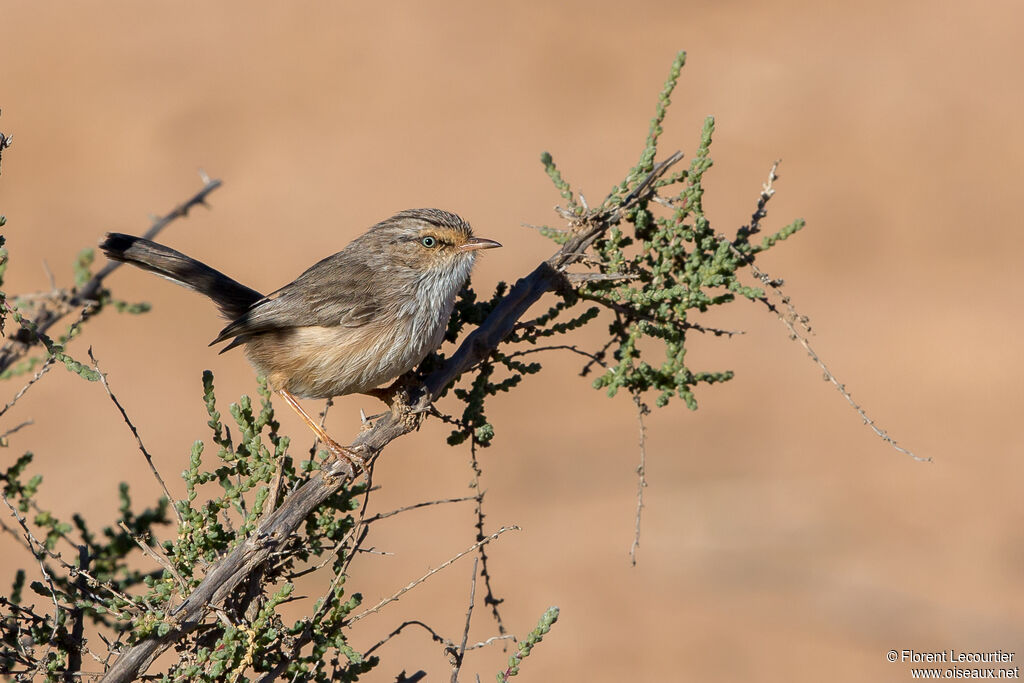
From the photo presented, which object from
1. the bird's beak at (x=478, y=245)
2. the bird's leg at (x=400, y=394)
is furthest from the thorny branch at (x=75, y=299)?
the bird's beak at (x=478, y=245)

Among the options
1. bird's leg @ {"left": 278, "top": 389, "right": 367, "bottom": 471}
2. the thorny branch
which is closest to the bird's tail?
bird's leg @ {"left": 278, "top": 389, "right": 367, "bottom": 471}

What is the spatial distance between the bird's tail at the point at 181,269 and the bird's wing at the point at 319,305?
0.25m

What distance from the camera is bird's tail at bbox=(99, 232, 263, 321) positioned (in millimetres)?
Answer: 5090

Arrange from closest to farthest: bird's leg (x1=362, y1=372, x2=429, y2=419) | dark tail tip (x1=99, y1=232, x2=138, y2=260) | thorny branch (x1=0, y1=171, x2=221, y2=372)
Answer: thorny branch (x1=0, y1=171, x2=221, y2=372), bird's leg (x1=362, y1=372, x2=429, y2=419), dark tail tip (x1=99, y1=232, x2=138, y2=260)

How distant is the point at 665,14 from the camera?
23.7 metres

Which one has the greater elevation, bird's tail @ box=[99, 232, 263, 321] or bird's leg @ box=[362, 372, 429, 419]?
bird's tail @ box=[99, 232, 263, 321]

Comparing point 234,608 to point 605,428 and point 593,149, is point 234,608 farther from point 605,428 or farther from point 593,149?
point 593,149

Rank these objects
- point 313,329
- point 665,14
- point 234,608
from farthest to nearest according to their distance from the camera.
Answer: point 665,14, point 313,329, point 234,608

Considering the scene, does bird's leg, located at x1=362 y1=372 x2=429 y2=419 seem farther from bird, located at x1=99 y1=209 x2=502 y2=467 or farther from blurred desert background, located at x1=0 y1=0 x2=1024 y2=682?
blurred desert background, located at x1=0 y1=0 x2=1024 y2=682

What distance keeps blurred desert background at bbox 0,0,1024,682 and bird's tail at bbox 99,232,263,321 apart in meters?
5.50

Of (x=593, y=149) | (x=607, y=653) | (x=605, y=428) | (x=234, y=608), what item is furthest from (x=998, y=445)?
(x=234, y=608)

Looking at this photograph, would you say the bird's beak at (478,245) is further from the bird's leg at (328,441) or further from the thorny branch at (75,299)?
the thorny branch at (75,299)

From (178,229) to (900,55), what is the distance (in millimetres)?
15435

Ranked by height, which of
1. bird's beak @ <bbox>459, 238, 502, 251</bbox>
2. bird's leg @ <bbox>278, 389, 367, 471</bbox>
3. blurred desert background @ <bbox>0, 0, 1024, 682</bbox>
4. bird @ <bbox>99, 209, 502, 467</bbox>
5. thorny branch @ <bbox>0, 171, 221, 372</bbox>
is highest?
blurred desert background @ <bbox>0, 0, 1024, 682</bbox>
